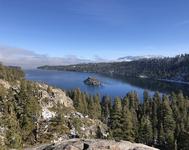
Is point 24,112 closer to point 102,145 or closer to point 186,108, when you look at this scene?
point 102,145

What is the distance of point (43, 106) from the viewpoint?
107m

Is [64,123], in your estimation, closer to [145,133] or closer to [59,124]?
[59,124]

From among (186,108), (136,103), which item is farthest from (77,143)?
(136,103)

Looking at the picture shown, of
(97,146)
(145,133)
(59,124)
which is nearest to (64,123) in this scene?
(59,124)

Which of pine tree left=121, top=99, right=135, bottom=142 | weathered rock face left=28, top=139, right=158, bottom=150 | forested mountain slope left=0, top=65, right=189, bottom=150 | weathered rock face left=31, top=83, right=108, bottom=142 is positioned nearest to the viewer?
weathered rock face left=28, top=139, right=158, bottom=150

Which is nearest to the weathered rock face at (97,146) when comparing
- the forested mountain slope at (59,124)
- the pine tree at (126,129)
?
the forested mountain slope at (59,124)

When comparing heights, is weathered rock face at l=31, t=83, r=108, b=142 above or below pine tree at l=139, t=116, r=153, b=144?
above

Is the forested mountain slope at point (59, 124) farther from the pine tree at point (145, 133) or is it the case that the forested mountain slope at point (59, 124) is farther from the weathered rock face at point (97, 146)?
the weathered rock face at point (97, 146)

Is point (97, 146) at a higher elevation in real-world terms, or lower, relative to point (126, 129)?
higher

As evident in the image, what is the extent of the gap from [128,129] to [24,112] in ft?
103

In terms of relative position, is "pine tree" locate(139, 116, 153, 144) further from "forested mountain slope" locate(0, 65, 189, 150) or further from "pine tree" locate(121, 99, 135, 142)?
"pine tree" locate(121, 99, 135, 142)

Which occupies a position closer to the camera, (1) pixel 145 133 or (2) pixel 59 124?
(2) pixel 59 124

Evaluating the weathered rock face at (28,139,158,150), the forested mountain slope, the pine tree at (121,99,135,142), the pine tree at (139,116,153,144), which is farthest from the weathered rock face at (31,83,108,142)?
the weathered rock face at (28,139,158,150)

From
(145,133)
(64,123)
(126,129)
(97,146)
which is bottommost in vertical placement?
(145,133)
